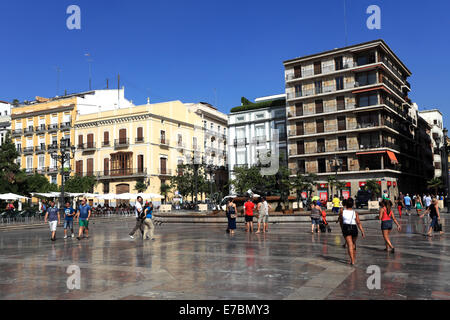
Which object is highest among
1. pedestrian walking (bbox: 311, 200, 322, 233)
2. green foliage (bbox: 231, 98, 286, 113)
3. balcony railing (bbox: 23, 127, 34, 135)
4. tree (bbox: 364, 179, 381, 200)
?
green foliage (bbox: 231, 98, 286, 113)

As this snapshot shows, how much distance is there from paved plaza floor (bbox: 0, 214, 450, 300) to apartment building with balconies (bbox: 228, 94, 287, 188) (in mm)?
41113

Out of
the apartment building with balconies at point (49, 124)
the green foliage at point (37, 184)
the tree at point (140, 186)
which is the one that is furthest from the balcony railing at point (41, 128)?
the tree at point (140, 186)

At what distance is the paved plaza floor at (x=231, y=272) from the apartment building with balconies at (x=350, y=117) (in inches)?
1391

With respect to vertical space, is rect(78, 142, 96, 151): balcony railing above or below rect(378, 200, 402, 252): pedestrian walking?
above

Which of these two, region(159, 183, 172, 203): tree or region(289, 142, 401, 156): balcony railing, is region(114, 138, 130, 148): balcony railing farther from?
region(289, 142, 401, 156): balcony railing

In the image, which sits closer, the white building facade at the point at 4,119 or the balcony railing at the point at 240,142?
the balcony railing at the point at 240,142

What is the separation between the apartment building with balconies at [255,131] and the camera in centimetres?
5353

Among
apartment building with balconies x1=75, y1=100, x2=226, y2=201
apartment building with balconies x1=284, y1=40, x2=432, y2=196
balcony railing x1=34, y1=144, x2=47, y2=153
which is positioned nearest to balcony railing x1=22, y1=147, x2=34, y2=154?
balcony railing x1=34, y1=144, x2=47, y2=153

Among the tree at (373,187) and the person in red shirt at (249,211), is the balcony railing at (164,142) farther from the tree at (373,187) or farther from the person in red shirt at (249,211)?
the person in red shirt at (249,211)

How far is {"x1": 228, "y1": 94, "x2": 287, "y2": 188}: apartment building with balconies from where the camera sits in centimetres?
5353

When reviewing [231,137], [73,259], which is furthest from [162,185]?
[73,259]

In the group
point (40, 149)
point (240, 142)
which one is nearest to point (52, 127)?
point (40, 149)
